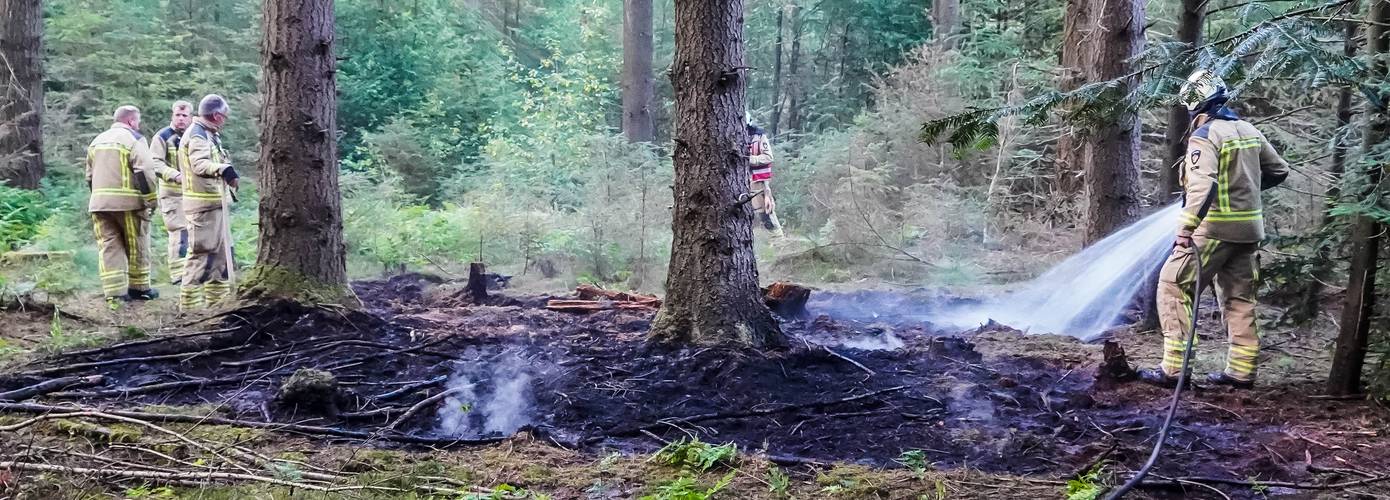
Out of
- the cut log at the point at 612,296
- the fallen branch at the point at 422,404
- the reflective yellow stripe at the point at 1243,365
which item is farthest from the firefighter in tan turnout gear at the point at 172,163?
the reflective yellow stripe at the point at 1243,365

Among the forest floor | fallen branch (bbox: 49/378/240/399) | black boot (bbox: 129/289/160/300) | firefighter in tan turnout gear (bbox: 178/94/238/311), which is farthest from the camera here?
black boot (bbox: 129/289/160/300)

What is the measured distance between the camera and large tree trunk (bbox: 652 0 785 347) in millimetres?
6227

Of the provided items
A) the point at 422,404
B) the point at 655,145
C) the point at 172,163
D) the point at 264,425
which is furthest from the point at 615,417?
the point at 655,145

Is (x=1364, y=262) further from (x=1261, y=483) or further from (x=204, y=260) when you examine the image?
(x=204, y=260)

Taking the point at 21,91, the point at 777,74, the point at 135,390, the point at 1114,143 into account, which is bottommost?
the point at 135,390

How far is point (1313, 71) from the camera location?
3.84 metres

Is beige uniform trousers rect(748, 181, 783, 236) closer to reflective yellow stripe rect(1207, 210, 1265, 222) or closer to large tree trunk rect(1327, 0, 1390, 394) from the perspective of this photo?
reflective yellow stripe rect(1207, 210, 1265, 222)

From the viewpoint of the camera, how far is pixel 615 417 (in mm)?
5020

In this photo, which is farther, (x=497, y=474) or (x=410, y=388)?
(x=410, y=388)

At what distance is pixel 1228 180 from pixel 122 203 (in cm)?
991

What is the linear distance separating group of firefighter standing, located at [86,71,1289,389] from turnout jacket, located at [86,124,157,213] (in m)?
0.01

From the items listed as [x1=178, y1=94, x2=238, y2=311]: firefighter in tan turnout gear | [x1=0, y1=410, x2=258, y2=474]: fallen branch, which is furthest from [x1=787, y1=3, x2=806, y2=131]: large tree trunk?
[x1=0, y1=410, x2=258, y2=474]: fallen branch

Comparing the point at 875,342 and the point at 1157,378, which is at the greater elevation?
the point at 1157,378

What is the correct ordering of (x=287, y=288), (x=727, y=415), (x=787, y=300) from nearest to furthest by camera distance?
(x=727, y=415), (x=287, y=288), (x=787, y=300)
